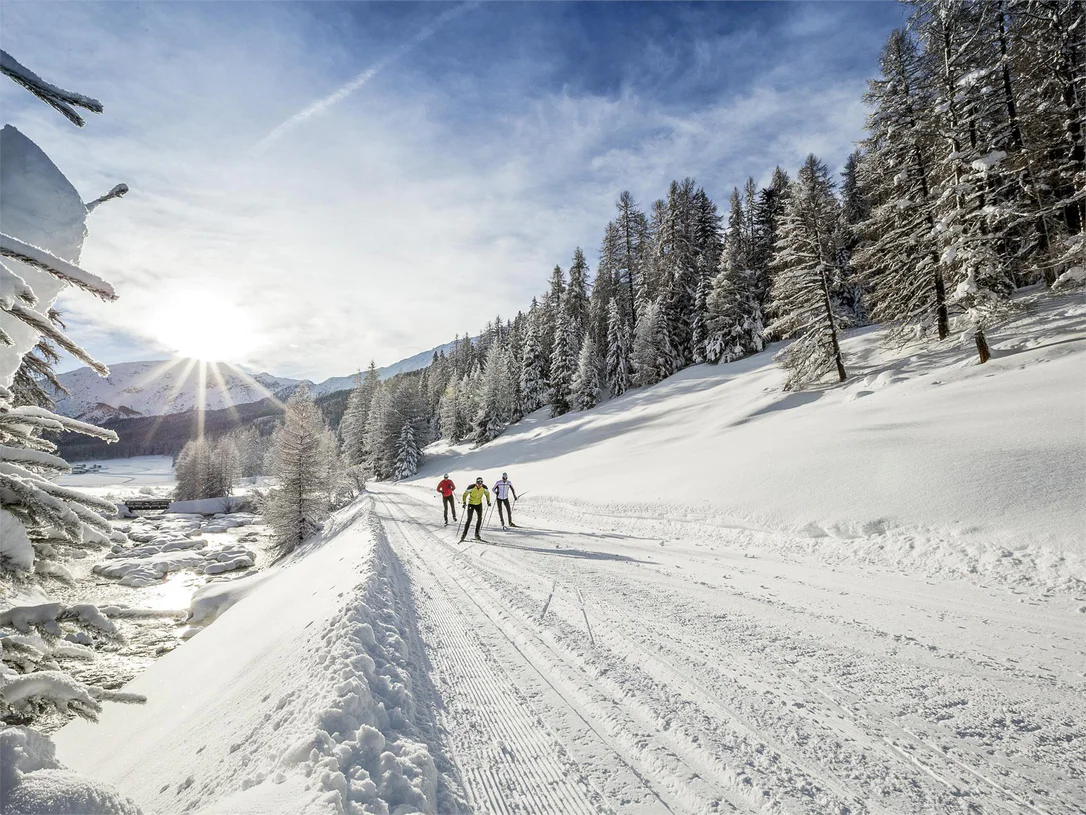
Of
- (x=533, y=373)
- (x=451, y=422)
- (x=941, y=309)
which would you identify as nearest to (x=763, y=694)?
(x=941, y=309)

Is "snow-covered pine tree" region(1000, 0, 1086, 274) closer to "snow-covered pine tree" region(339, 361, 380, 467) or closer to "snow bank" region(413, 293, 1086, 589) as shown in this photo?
"snow bank" region(413, 293, 1086, 589)

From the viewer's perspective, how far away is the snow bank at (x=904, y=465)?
7.61 metres

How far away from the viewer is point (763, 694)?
4090 millimetres

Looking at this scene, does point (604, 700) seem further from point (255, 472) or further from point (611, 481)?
point (255, 472)

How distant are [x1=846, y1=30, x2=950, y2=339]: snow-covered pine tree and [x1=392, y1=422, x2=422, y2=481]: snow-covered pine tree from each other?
138 feet

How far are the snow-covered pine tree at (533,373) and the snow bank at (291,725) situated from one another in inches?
1756

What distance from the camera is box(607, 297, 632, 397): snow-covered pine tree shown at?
149 feet

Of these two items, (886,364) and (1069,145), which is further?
(886,364)

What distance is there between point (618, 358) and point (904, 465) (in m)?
35.8

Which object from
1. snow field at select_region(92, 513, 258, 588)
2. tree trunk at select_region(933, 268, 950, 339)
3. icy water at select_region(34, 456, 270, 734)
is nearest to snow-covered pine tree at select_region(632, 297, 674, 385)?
tree trunk at select_region(933, 268, 950, 339)

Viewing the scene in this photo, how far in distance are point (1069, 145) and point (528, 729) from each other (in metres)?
28.8

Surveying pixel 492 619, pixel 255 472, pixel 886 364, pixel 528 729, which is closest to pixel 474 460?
pixel 886 364

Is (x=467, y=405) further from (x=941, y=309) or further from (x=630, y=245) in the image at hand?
(x=941, y=309)

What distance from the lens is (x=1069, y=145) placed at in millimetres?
17828
